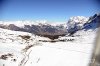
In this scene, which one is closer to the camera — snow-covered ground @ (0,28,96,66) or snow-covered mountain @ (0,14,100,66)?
snow-covered mountain @ (0,14,100,66)

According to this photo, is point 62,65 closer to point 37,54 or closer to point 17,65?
point 17,65

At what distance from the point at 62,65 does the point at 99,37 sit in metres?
11.6

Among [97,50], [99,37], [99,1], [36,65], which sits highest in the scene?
[99,1]

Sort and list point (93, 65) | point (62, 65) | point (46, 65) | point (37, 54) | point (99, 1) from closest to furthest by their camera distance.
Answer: point (93, 65) → point (99, 1) → point (62, 65) → point (46, 65) → point (37, 54)

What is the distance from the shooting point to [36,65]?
1430 cm

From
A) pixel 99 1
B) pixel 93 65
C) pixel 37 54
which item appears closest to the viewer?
pixel 93 65

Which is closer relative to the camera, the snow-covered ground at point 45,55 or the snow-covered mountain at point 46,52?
the snow-covered mountain at point 46,52

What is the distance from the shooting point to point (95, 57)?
2.00m

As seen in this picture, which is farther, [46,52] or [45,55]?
[46,52]

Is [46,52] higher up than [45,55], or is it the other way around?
[46,52]

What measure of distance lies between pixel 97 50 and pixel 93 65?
172 millimetres

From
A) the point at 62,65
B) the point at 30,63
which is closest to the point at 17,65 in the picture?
the point at 30,63

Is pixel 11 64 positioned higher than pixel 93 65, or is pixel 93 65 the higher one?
pixel 93 65

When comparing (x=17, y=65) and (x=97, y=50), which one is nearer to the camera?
(x=97, y=50)
